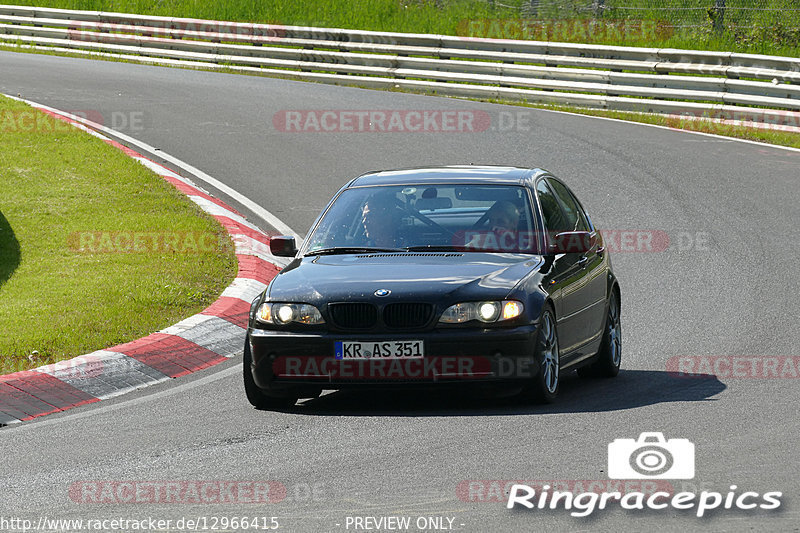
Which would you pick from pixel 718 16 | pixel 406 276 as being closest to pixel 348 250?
pixel 406 276

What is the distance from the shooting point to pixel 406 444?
6.96 metres

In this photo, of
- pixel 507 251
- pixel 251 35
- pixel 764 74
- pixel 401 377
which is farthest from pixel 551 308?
pixel 251 35

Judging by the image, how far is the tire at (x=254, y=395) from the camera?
320 inches

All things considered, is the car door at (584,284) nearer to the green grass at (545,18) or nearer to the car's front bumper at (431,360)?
the car's front bumper at (431,360)

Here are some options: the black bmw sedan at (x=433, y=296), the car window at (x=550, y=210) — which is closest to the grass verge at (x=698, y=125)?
the car window at (x=550, y=210)

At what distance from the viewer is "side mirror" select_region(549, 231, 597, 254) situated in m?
8.59

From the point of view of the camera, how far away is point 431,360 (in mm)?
7684

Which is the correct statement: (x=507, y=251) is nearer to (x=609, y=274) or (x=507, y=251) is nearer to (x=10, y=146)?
(x=609, y=274)

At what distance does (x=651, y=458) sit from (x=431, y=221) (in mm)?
2884

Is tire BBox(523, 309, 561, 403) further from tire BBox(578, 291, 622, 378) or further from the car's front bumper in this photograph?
tire BBox(578, 291, 622, 378)

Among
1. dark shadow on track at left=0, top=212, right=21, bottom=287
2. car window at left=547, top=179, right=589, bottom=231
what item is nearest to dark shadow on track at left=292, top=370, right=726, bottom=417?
car window at left=547, top=179, right=589, bottom=231

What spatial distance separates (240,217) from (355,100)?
30.0ft

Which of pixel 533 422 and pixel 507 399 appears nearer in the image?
pixel 533 422

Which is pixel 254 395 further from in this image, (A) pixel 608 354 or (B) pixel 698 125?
(B) pixel 698 125
